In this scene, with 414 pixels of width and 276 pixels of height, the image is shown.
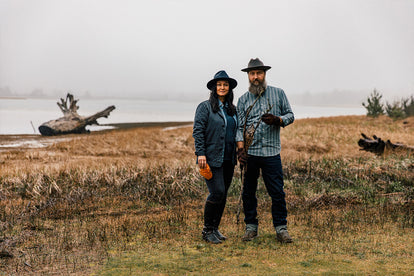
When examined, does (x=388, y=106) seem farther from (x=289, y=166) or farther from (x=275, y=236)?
(x=275, y=236)

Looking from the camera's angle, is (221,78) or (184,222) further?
(184,222)

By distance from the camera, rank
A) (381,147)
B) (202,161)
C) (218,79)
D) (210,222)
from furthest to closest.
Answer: (381,147)
(210,222)
(218,79)
(202,161)

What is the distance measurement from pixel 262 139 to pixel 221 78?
96 cm

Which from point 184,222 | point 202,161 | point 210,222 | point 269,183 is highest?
point 202,161

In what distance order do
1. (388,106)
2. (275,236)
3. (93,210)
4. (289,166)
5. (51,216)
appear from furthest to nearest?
(388,106) < (289,166) < (93,210) < (51,216) < (275,236)

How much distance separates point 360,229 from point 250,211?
6.21 ft

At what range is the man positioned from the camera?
200 inches

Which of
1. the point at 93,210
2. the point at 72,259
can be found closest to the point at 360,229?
the point at 72,259

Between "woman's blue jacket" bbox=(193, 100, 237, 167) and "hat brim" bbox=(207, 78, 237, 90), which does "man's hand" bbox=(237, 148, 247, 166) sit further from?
"hat brim" bbox=(207, 78, 237, 90)

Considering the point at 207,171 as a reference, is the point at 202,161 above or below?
above

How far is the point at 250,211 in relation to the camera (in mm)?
5355

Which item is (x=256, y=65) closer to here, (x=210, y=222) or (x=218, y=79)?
(x=218, y=79)

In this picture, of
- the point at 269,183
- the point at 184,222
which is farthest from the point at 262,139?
the point at 184,222

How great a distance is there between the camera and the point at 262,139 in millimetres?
5078
